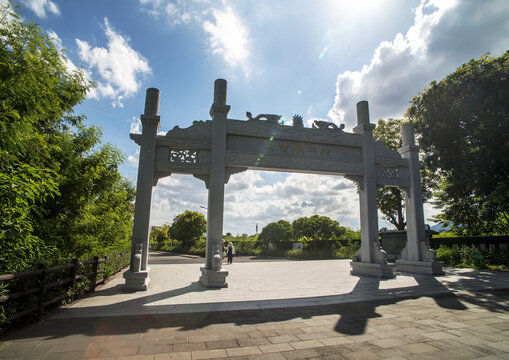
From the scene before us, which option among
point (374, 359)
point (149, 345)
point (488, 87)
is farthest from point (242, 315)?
point (488, 87)

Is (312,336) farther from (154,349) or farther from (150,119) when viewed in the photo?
(150,119)

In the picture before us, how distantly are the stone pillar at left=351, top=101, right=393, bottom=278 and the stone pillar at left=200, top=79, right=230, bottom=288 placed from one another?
16.5 ft

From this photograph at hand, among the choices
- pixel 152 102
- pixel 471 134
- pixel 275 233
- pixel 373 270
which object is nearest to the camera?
pixel 152 102

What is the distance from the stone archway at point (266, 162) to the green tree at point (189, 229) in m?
25.1

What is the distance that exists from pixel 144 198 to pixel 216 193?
6.51 feet

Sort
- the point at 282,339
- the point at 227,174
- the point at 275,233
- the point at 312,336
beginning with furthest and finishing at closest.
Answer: the point at 275,233, the point at 227,174, the point at 312,336, the point at 282,339

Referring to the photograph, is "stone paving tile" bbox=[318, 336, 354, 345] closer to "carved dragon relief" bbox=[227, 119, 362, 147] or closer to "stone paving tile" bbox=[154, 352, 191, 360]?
"stone paving tile" bbox=[154, 352, 191, 360]

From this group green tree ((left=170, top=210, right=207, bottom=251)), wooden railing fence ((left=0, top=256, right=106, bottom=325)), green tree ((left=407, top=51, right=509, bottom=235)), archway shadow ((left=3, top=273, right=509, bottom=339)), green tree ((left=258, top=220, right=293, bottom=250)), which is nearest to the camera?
wooden railing fence ((left=0, top=256, right=106, bottom=325))

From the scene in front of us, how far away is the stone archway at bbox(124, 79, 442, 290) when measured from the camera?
25.0 feet

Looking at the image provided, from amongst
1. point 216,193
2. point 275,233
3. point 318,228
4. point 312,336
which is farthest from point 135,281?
point 275,233

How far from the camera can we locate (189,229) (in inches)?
1273

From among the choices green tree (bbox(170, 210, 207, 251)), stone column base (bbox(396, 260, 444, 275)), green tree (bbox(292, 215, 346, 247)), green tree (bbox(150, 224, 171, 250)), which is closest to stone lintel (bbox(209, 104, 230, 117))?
stone column base (bbox(396, 260, 444, 275))

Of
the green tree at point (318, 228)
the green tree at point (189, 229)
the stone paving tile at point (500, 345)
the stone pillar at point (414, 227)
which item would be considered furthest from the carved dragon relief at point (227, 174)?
the green tree at point (189, 229)

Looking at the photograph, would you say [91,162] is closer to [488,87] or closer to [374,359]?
[374,359]
